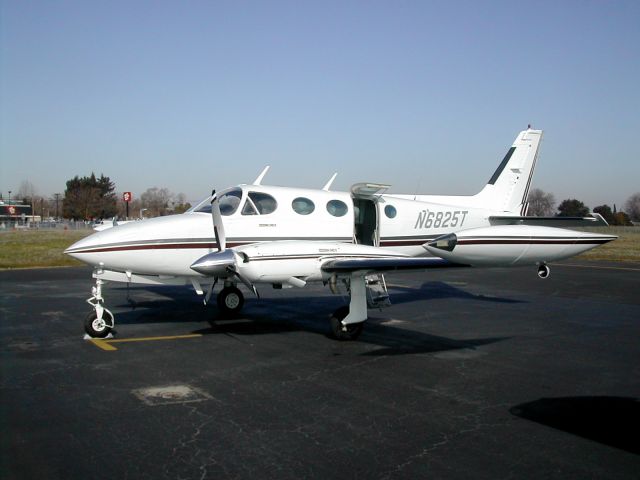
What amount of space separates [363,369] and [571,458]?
3530 mm

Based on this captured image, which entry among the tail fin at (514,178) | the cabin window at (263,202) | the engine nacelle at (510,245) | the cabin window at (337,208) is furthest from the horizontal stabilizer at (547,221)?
the cabin window at (263,202)

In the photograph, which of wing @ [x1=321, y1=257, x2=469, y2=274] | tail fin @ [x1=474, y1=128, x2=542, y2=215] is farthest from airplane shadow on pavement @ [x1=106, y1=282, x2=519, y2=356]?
tail fin @ [x1=474, y1=128, x2=542, y2=215]

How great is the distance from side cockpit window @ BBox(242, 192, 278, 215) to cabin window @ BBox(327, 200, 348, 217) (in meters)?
1.19

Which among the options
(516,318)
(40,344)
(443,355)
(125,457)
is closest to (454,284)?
(516,318)

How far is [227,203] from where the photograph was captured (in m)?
11.0

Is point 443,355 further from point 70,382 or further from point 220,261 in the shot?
point 70,382

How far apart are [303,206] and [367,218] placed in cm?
163

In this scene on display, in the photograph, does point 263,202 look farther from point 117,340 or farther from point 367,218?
point 117,340

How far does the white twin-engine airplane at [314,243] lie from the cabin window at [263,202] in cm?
2

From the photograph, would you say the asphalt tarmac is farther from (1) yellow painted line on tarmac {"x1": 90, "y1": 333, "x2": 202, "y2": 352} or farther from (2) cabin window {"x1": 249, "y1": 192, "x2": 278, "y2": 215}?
(2) cabin window {"x1": 249, "y1": 192, "x2": 278, "y2": 215}

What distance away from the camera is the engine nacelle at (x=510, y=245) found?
326 inches

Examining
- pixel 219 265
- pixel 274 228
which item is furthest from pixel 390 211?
pixel 219 265

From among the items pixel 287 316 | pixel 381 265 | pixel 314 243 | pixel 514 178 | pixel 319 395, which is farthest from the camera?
pixel 514 178

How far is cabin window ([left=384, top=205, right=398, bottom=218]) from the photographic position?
12.2m
